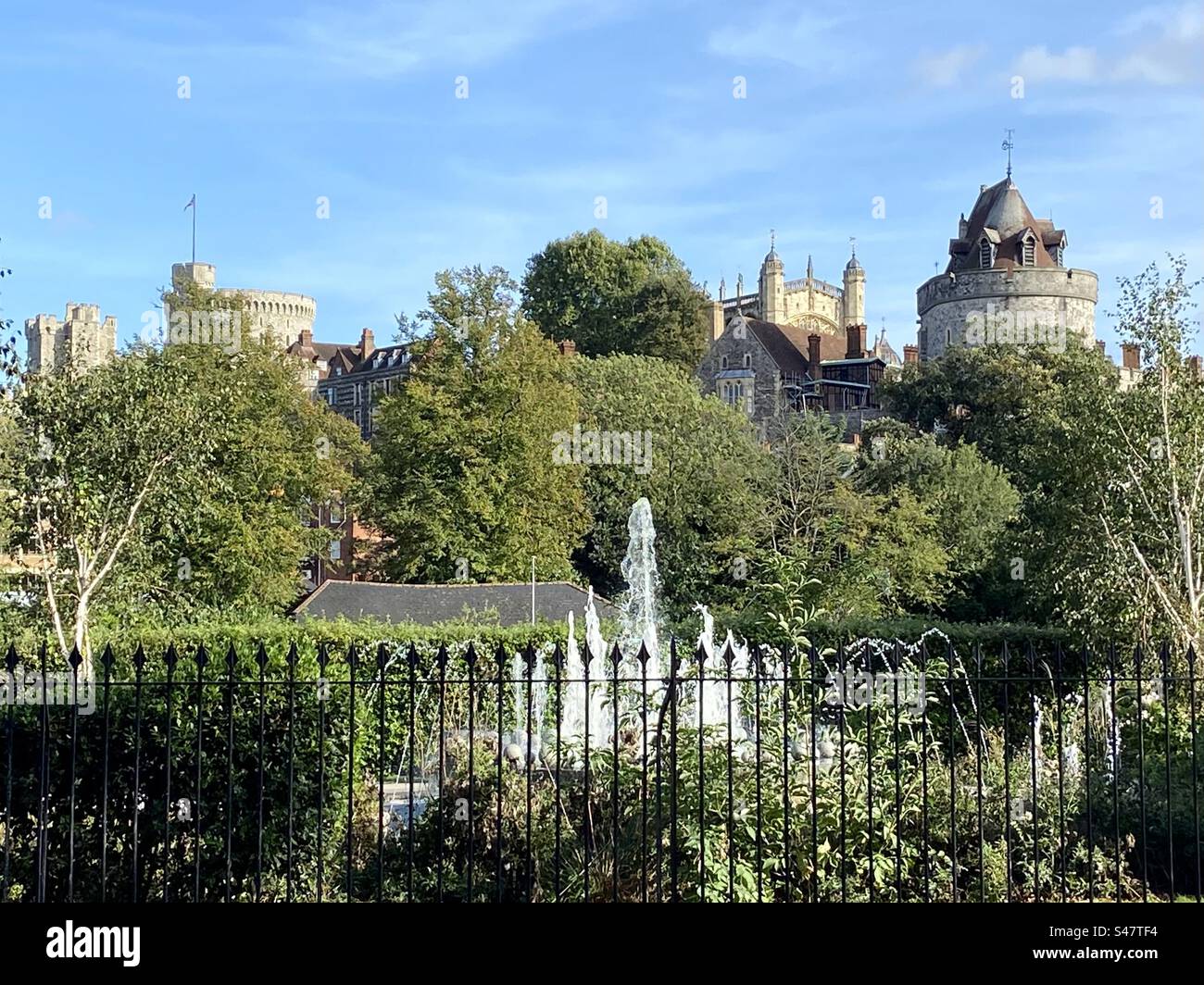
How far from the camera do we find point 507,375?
43844 mm

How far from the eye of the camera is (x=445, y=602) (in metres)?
31.8

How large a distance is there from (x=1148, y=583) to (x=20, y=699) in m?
13.4

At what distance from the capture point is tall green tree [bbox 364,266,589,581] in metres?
42.5

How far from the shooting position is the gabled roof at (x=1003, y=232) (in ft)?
265

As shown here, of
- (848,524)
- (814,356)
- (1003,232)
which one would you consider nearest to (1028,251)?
(1003,232)

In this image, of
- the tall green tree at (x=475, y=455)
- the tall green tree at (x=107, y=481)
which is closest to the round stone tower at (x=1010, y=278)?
the tall green tree at (x=475, y=455)

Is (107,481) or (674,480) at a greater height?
(674,480)

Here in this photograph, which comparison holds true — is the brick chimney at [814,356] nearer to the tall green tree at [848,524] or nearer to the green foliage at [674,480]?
the green foliage at [674,480]

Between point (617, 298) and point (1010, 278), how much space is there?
2315 centimetres

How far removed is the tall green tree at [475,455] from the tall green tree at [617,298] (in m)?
26.6

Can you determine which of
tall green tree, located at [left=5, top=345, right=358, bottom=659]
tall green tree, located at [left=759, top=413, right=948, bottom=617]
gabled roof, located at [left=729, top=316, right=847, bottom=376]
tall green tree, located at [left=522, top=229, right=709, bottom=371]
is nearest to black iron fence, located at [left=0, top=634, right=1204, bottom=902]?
tall green tree, located at [left=5, top=345, right=358, bottom=659]

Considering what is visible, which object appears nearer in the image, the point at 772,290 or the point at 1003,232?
the point at 1003,232

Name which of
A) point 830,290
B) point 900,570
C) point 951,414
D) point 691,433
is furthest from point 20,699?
point 830,290

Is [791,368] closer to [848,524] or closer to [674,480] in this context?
[674,480]
